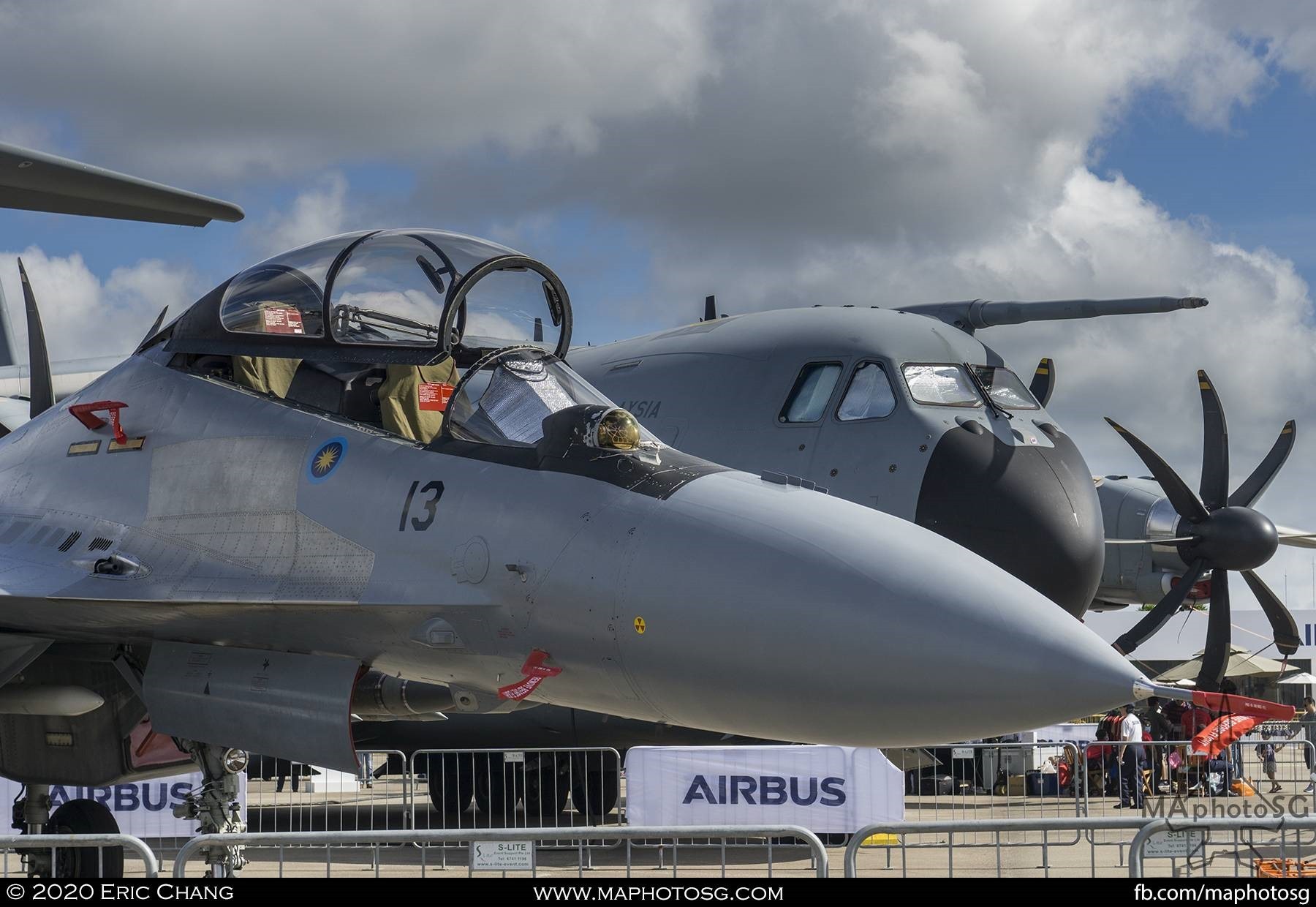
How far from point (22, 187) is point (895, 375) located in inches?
289

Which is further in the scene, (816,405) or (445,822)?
(445,822)

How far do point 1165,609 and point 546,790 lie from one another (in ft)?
27.6

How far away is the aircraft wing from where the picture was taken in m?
9.59

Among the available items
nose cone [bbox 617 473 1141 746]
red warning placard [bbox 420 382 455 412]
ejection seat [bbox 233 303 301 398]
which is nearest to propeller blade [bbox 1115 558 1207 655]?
red warning placard [bbox 420 382 455 412]

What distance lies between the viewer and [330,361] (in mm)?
6578

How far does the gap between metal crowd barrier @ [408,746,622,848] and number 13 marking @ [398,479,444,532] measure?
347 inches

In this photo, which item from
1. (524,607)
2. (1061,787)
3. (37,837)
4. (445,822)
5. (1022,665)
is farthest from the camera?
(1061,787)

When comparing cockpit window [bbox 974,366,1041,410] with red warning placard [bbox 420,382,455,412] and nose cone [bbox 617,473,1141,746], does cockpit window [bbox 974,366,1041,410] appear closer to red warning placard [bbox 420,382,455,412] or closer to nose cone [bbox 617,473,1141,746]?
red warning placard [bbox 420,382,455,412]

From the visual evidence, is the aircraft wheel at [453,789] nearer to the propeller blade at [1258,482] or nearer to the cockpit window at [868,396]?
the cockpit window at [868,396]

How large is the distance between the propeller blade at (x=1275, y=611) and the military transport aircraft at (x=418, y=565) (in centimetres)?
1566

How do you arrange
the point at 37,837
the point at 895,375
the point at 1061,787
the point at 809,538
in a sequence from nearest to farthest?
1. the point at 809,538
2. the point at 37,837
3. the point at 895,375
4. the point at 1061,787

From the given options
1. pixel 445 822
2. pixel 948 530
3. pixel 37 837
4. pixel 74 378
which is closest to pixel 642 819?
pixel 445 822

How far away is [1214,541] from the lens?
1873 centimetres

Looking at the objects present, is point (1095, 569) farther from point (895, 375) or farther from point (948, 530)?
point (895, 375)
